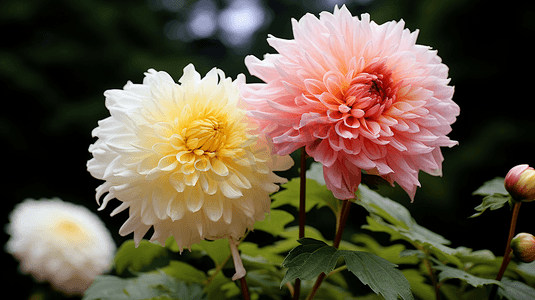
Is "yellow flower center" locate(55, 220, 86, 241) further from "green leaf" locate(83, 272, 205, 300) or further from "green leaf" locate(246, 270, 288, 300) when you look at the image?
"green leaf" locate(246, 270, 288, 300)

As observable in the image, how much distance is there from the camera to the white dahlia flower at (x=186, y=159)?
479 mm

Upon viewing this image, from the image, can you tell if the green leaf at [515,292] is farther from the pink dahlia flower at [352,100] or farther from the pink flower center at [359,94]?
the pink flower center at [359,94]

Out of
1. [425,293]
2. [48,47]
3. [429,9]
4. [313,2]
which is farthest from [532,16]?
[48,47]

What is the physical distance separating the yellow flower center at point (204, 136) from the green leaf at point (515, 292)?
1.56 ft

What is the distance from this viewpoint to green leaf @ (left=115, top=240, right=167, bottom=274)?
827 millimetres

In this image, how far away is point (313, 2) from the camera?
4348 mm

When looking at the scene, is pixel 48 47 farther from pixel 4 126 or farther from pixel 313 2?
pixel 313 2

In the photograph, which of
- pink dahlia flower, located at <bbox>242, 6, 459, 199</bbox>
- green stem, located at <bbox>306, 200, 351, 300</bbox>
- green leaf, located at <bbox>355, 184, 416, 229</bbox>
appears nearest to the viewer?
pink dahlia flower, located at <bbox>242, 6, 459, 199</bbox>

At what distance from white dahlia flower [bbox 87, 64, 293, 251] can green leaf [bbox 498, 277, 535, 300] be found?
0.39m

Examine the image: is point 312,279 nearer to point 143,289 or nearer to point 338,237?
point 338,237

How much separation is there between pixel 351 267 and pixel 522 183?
0.27 metres

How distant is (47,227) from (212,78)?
1163 mm

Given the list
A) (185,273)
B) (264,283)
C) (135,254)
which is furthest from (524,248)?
(135,254)

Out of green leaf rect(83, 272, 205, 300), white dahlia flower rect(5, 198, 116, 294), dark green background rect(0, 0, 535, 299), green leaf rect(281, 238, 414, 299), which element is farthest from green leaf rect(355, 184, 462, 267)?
dark green background rect(0, 0, 535, 299)
